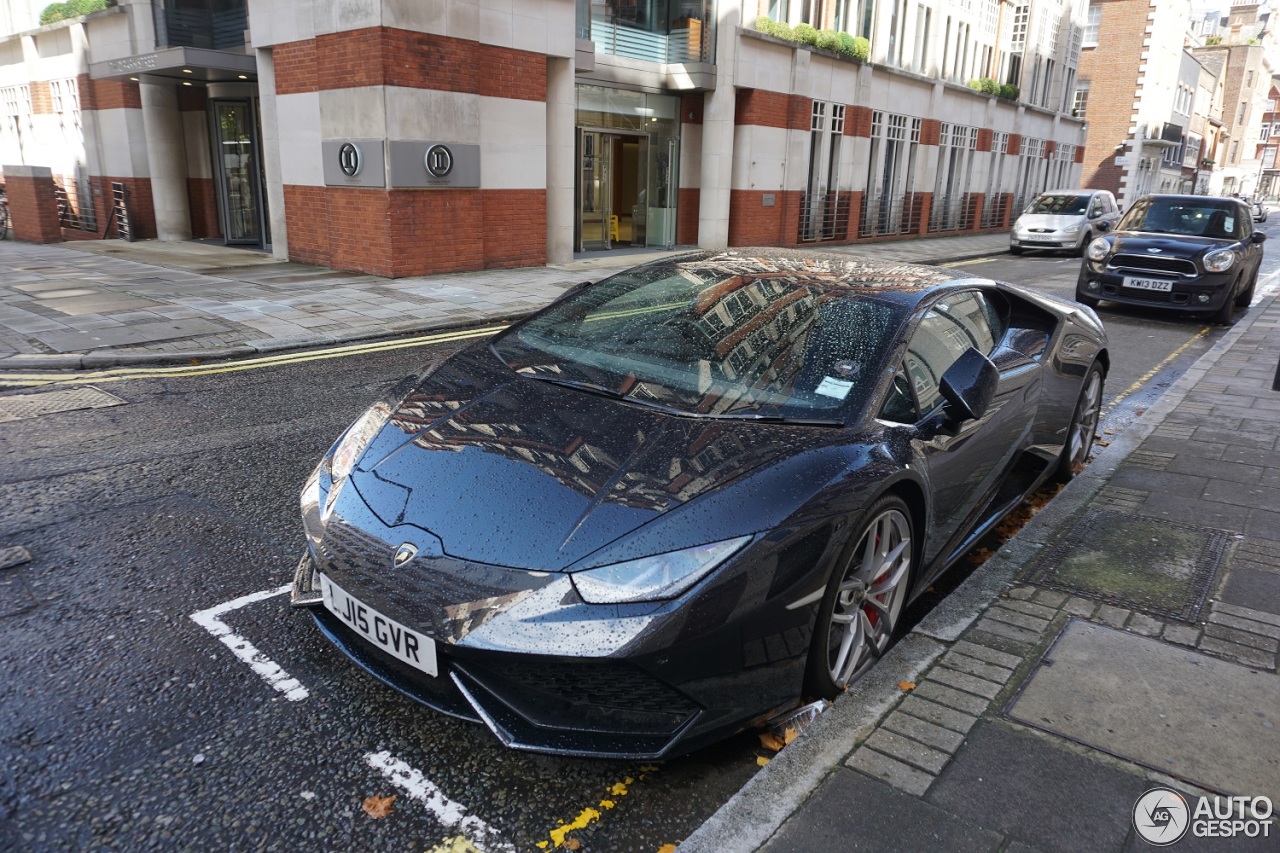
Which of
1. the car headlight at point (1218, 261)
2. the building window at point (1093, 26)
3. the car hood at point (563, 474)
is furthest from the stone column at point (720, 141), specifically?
the building window at point (1093, 26)

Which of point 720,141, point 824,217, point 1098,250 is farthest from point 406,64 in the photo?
point 824,217

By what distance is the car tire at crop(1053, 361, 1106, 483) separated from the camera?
17.4ft

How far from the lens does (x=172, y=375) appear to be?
760 cm

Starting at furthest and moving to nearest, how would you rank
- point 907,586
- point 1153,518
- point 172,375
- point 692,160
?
point 692,160
point 172,375
point 1153,518
point 907,586

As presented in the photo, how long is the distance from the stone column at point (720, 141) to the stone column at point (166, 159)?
38.7 feet

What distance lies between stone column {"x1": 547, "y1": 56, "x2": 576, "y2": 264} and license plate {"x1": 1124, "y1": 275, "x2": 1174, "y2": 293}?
9.53 metres

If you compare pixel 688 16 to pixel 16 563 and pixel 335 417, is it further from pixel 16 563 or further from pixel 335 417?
pixel 16 563

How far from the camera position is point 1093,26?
176ft

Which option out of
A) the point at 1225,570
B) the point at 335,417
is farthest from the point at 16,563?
the point at 1225,570

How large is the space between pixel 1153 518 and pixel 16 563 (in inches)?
216

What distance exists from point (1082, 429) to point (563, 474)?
4.21 metres

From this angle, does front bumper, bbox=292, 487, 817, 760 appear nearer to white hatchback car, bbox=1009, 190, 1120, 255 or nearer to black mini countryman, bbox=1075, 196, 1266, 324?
black mini countryman, bbox=1075, 196, 1266, 324

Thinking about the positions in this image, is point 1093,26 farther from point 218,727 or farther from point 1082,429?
point 218,727

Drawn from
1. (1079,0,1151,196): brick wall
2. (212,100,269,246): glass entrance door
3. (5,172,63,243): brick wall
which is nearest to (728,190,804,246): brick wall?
(212,100,269,246): glass entrance door
